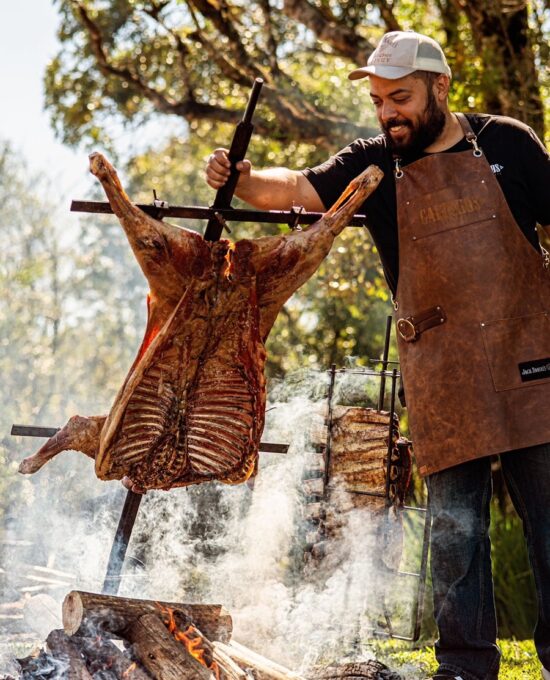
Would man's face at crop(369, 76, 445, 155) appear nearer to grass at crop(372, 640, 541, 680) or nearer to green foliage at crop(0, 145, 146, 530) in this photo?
grass at crop(372, 640, 541, 680)

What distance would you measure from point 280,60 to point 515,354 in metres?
10.2

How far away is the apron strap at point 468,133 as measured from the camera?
3984 millimetres

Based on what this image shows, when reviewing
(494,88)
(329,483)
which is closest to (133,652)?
(329,483)

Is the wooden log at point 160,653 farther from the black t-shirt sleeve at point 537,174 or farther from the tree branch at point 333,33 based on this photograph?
the tree branch at point 333,33

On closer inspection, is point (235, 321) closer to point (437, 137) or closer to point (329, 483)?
point (437, 137)

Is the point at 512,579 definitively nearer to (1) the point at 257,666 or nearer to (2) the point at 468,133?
(1) the point at 257,666

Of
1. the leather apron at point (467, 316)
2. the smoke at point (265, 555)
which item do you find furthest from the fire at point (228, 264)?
the smoke at point (265, 555)

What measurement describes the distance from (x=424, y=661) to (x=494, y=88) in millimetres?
5191

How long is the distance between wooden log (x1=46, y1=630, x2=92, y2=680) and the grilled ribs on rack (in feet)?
2.30

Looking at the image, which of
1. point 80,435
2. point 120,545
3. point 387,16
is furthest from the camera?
point 387,16

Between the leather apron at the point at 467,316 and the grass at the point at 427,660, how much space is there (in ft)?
4.82

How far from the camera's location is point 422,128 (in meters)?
4.01

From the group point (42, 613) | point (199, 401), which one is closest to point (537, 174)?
point (199, 401)

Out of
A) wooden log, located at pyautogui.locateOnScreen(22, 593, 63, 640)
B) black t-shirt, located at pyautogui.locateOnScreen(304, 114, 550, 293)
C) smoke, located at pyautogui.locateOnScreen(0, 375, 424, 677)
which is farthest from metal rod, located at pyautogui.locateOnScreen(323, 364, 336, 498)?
wooden log, located at pyautogui.locateOnScreen(22, 593, 63, 640)
